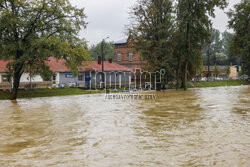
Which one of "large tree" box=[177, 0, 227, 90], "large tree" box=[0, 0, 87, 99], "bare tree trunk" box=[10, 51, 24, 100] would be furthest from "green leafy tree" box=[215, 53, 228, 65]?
"bare tree trunk" box=[10, 51, 24, 100]

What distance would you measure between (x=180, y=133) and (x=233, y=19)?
51.4 m

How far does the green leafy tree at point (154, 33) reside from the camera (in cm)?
3856

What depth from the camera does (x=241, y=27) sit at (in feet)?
174

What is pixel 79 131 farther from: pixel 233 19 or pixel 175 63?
pixel 233 19

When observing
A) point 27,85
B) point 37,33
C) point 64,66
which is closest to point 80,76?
point 64,66

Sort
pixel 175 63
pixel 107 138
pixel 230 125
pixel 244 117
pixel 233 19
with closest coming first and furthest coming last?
pixel 107 138
pixel 230 125
pixel 244 117
pixel 175 63
pixel 233 19

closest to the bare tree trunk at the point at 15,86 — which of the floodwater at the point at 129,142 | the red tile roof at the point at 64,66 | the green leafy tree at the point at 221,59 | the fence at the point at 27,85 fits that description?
the fence at the point at 27,85

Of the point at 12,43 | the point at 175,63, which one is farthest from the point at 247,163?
the point at 175,63

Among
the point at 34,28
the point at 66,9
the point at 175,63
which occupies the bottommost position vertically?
the point at 175,63

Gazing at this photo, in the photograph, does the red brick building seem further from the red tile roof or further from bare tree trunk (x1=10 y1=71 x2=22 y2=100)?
bare tree trunk (x1=10 y1=71 x2=22 y2=100)

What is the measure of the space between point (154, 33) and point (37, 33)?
16901mm

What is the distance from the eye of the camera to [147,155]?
7520 millimetres

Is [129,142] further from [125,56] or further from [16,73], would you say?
[125,56]

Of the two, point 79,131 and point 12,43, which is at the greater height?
point 12,43
